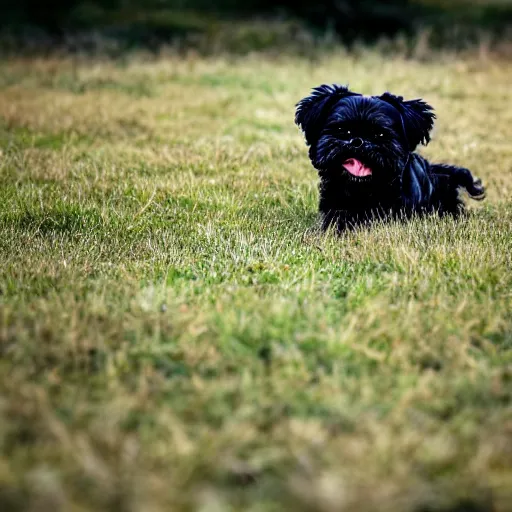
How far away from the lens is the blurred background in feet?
63.6

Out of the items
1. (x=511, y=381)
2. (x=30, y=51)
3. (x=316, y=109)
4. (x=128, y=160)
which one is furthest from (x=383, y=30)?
(x=511, y=381)

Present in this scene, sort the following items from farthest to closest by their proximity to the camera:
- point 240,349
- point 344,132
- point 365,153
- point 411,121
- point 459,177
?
1. point 459,177
2. point 411,121
3. point 344,132
4. point 365,153
5. point 240,349

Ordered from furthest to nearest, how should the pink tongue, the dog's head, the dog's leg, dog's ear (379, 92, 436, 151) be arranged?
the dog's leg → dog's ear (379, 92, 436, 151) → the pink tongue → the dog's head

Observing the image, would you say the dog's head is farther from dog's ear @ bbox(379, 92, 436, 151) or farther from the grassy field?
the grassy field

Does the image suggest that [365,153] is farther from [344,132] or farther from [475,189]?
[475,189]

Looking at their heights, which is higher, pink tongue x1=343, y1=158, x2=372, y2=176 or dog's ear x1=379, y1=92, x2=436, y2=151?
dog's ear x1=379, y1=92, x2=436, y2=151

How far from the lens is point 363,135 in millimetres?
5254

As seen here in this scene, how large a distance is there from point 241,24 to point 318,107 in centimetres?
1851

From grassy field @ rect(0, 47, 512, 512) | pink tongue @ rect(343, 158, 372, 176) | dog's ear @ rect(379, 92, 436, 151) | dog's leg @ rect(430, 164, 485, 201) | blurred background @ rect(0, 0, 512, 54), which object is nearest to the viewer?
grassy field @ rect(0, 47, 512, 512)

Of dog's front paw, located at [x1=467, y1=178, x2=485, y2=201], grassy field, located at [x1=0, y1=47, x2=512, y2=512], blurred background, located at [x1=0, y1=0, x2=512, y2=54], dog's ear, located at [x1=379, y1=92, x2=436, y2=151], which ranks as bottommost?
grassy field, located at [x1=0, y1=47, x2=512, y2=512]

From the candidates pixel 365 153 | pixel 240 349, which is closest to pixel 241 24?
pixel 365 153

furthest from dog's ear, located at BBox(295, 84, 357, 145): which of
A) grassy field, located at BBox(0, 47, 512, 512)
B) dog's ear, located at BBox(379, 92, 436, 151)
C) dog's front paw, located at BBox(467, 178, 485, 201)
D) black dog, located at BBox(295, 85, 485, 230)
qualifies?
dog's front paw, located at BBox(467, 178, 485, 201)

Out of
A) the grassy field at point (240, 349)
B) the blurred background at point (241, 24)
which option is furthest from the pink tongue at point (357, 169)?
the blurred background at point (241, 24)

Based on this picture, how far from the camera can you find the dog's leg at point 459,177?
6.66 meters
